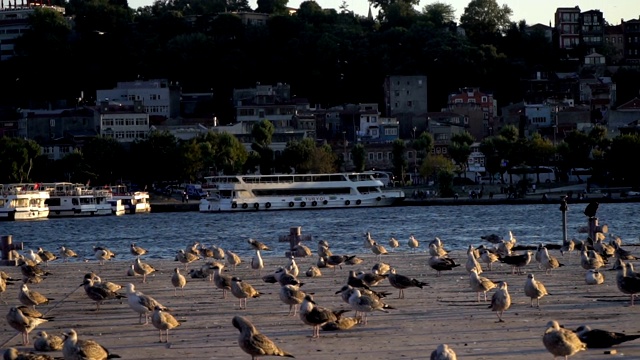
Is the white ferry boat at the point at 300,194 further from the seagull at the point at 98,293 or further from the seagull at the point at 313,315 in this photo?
the seagull at the point at 313,315

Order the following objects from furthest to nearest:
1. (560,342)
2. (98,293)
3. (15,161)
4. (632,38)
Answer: (632,38)
(15,161)
(98,293)
(560,342)

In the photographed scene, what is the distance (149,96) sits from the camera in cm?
13712

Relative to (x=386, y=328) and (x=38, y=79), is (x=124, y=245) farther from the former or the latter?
(x=38, y=79)

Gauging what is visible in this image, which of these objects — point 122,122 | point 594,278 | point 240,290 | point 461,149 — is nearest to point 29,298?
point 240,290

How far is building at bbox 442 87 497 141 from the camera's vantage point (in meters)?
132

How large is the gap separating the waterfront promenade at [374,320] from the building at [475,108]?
102462 mm

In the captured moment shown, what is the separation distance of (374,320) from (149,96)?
381 feet

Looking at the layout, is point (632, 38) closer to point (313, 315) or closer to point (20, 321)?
point (313, 315)

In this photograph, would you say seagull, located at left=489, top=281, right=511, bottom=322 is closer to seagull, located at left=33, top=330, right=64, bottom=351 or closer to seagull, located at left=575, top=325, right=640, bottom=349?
seagull, located at left=575, top=325, right=640, bottom=349

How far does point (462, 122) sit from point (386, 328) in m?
110

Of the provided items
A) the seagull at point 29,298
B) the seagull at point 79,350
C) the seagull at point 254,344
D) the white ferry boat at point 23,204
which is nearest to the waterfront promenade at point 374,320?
the seagull at point 29,298

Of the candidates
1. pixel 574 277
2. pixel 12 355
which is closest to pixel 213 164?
pixel 574 277

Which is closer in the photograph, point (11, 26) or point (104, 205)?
point (104, 205)

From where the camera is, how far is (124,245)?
2258 inches
